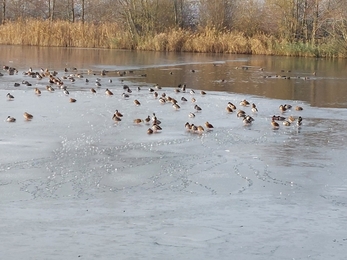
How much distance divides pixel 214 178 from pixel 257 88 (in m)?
10.0

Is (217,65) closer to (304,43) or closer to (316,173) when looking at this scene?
(304,43)

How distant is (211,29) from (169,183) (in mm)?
32439

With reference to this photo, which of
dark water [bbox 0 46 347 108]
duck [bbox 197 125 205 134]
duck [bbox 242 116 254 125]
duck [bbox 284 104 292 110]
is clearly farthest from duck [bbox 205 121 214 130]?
dark water [bbox 0 46 347 108]

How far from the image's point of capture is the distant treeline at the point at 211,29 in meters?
35.2

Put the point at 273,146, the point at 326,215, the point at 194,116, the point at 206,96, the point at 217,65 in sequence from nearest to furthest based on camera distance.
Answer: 1. the point at 326,215
2. the point at 273,146
3. the point at 194,116
4. the point at 206,96
5. the point at 217,65

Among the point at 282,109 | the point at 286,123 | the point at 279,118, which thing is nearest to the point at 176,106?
the point at 282,109

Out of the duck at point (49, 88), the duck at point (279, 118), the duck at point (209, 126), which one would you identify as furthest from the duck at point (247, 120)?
the duck at point (49, 88)

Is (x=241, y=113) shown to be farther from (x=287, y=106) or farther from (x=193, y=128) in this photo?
(x=193, y=128)

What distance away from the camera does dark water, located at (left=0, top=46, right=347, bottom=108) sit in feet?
55.3

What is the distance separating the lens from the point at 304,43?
35938 mm

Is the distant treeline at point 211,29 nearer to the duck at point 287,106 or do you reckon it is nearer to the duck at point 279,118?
the duck at point 287,106

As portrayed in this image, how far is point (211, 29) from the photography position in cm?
3916

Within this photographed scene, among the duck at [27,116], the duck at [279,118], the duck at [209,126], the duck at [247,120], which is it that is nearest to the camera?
the duck at [209,126]

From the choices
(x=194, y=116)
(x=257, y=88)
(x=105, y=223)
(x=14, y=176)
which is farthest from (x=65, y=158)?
(x=257, y=88)
